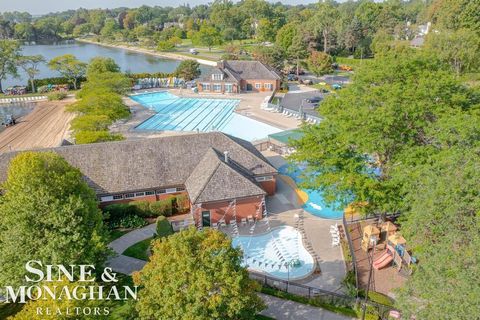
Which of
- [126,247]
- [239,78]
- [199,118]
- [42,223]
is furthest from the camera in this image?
[239,78]

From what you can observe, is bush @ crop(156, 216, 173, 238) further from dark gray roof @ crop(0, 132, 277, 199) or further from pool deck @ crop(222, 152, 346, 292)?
dark gray roof @ crop(0, 132, 277, 199)

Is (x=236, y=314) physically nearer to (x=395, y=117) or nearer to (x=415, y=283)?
(x=415, y=283)

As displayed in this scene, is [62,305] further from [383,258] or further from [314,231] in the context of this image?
[314,231]

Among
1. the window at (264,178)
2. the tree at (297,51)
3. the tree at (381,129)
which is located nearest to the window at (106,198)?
the window at (264,178)

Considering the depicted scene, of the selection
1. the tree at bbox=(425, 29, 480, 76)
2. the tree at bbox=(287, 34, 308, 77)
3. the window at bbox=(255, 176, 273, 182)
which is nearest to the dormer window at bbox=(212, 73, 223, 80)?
the tree at bbox=(287, 34, 308, 77)

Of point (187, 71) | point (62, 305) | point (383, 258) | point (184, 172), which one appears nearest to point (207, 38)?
point (187, 71)
